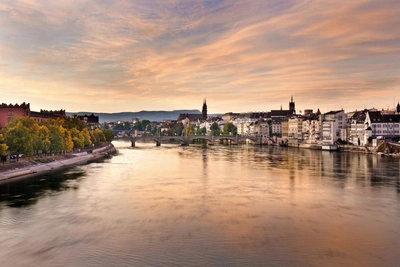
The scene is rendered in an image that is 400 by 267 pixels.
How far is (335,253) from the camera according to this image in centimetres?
1798

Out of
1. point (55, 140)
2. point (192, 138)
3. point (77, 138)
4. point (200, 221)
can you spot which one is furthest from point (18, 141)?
point (192, 138)

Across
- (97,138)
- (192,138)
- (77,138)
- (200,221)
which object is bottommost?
(200,221)

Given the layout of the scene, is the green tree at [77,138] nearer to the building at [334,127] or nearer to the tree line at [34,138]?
the tree line at [34,138]

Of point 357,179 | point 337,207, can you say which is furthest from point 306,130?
point 337,207

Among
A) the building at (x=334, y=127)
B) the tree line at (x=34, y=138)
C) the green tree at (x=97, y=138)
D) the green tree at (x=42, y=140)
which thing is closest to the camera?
the tree line at (x=34, y=138)

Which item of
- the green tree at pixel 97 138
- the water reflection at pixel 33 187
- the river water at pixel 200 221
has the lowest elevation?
the river water at pixel 200 221

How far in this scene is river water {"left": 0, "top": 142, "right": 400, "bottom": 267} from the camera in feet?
57.7

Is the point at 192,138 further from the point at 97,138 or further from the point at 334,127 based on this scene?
the point at 334,127

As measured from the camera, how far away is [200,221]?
76.0 ft

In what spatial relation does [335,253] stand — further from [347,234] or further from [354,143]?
[354,143]

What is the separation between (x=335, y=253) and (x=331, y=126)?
265ft

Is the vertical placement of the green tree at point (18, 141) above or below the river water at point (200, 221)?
above

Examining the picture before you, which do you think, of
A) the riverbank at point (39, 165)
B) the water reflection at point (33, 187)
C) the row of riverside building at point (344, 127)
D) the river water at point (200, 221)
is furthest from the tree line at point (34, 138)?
the row of riverside building at point (344, 127)

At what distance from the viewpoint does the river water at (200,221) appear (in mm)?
17594
